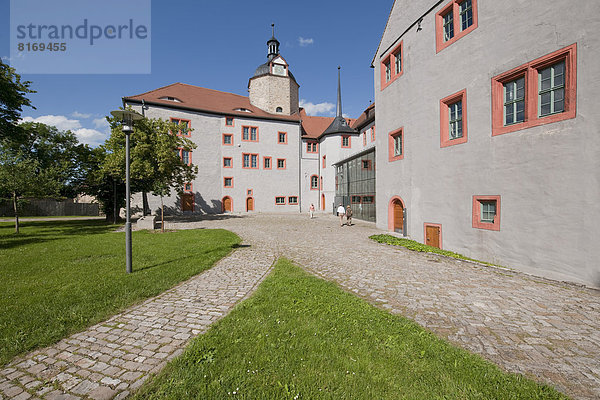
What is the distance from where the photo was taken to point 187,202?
30203mm

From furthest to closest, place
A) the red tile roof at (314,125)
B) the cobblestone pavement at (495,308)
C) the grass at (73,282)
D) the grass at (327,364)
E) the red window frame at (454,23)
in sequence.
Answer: the red tile roof at (314,125) → the red window frame at (454,23) → the grass at (73,282) → the cobblestone pavement at (495,308) → the grass at (327,364)

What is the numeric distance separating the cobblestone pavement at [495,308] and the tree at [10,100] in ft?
75.6

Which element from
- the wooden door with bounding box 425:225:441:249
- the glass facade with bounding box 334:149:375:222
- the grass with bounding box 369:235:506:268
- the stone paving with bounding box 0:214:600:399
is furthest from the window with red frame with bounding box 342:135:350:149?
the stone paving with bounding box 0:214:600:399

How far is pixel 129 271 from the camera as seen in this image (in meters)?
6.36

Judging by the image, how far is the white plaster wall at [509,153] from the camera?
660cm

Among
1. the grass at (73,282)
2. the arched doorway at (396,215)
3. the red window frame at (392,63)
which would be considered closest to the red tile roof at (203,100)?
the red window frame at (392,63)

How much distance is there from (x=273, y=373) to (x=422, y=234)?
11.2 metres

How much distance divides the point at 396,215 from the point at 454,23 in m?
9.48

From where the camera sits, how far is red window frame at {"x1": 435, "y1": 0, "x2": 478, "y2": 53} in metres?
9.56

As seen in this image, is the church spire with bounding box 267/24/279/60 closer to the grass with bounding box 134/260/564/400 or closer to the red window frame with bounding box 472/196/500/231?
the red window frame with bounding box 472/196/500/231

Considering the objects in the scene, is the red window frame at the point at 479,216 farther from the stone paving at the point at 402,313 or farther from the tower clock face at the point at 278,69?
the tower clock face at the point at 278,69

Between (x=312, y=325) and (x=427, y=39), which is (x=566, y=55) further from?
(x=312, y=325)

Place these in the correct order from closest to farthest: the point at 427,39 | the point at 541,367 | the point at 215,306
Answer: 1. the point at 541,367
2. the point at 215,306
3. the point at 427,39

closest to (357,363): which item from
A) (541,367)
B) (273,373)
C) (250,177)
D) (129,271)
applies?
(273,373)
